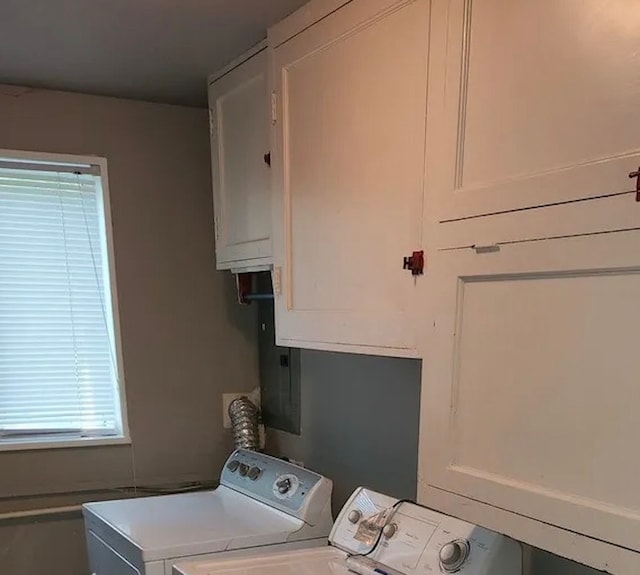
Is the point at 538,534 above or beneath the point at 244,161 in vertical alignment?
beneath

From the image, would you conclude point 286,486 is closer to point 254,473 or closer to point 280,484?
point 280,484

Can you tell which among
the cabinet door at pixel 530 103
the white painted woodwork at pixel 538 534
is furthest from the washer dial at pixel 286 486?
the cabinet door at pixel 530 103

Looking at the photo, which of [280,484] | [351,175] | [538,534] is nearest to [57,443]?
[280,484]

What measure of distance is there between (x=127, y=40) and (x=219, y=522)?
4.76 ft

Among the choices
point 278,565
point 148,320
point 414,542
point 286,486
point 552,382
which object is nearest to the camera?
point 552,382

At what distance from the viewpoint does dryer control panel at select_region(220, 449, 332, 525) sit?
6.04 feet

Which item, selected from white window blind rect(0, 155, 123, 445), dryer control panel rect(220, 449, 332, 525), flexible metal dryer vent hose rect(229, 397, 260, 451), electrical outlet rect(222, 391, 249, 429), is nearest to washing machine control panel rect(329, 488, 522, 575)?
dryer control panel rect(220, 449, 332, 525)

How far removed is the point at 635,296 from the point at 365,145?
2.36ft

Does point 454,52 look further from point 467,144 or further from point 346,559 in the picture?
point 346,559

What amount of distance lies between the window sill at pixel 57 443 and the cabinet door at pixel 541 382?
1.53m

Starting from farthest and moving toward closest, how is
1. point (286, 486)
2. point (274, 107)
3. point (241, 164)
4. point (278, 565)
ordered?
point (241, 164), point (286, 486), point (274, 107), point (278, 565)

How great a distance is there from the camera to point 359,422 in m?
2.08

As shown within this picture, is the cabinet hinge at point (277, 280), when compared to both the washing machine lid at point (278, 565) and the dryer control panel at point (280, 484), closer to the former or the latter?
the dryer control panel at point (280, 484)

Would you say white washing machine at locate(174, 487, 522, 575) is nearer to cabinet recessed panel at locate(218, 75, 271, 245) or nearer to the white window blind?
cabinet recessed panel at locate(218, 75, 271, 245)
